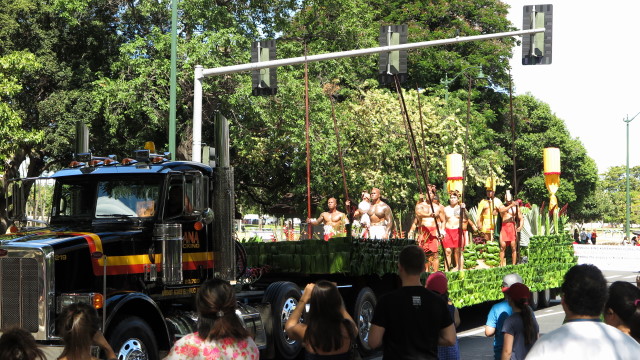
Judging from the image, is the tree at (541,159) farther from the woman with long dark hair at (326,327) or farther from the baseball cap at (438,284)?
the woman with long dark hair at (326,327)

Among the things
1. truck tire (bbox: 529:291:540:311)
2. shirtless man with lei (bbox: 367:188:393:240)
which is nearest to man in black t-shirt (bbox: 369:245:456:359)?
shirtless man with lei (bbox: 367:188:393:240)

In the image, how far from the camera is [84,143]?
11594 millimetres

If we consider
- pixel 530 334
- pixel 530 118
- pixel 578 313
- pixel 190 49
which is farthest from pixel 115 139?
pixel 530 118

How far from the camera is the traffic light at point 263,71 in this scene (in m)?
17.1

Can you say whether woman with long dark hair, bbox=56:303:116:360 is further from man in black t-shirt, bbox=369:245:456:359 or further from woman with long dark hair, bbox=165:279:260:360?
man in black t-shirt, bbox=369:245:456:359

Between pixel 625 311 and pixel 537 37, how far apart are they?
12.7 meters

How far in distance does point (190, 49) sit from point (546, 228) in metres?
14.0

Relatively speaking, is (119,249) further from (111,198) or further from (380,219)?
(380,219)

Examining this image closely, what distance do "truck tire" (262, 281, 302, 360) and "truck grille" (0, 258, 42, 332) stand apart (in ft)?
11.3

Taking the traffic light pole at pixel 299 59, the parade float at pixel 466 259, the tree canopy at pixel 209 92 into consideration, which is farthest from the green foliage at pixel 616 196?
the traffic light pole at pixel 299 59

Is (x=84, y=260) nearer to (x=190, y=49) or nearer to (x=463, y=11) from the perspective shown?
(x=190, y=49)

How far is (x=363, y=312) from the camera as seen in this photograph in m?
13.5

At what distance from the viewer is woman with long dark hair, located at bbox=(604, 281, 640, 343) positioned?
5145mm

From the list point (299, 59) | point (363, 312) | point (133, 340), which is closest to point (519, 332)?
point (133, 340)
